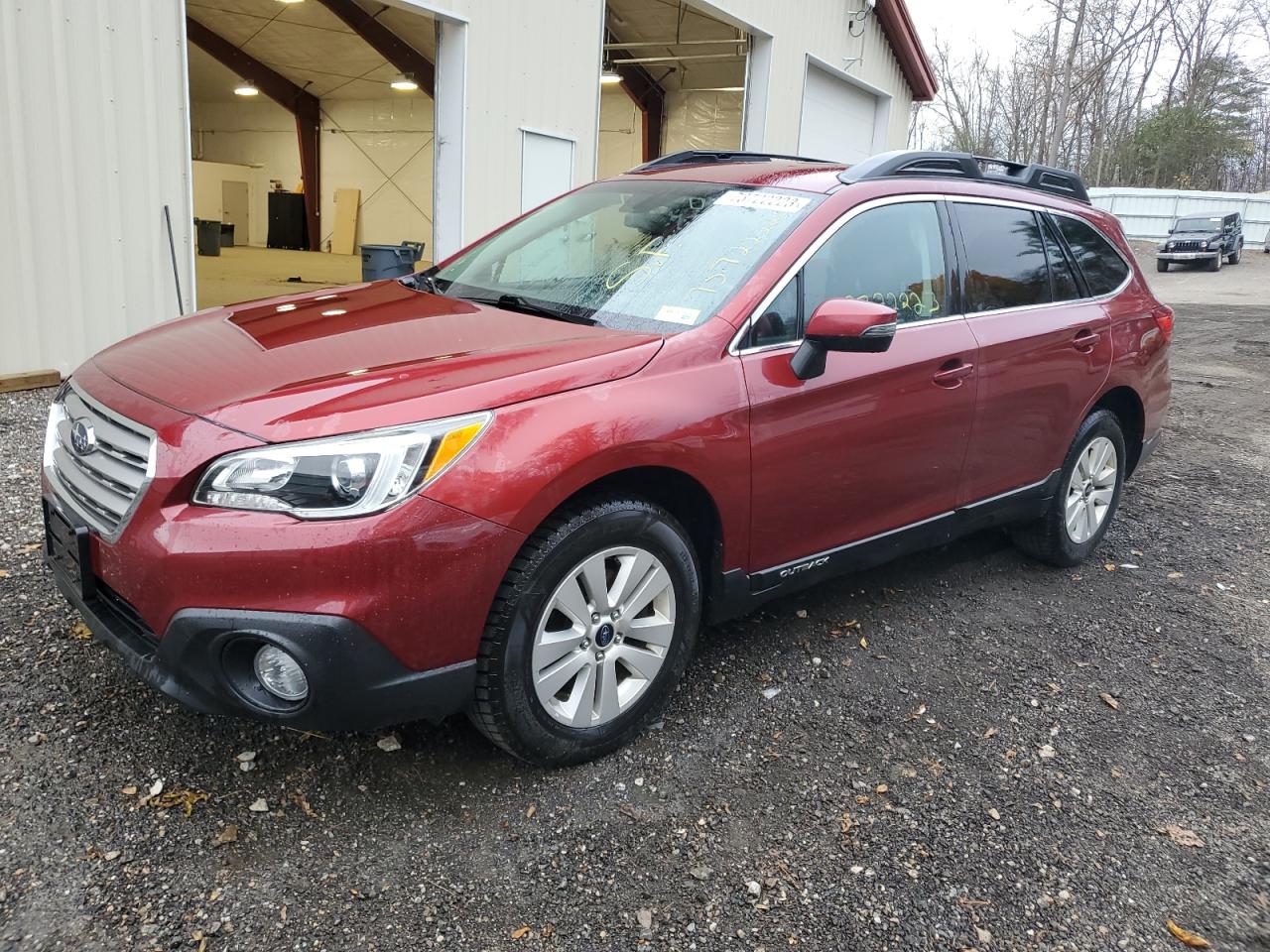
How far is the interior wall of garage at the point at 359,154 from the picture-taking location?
922 inches

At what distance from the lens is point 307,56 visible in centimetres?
2258

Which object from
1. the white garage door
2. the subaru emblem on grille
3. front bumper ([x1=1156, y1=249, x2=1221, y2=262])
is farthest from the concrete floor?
front bumper ([x1=1156, y1=249, x2=1221, y2=262])

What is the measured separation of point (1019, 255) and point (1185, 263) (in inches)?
1180

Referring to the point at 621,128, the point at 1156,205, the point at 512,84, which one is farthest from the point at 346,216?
the point at 1156,205

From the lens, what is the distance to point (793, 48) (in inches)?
595

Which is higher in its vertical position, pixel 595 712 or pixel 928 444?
pixel 928 444

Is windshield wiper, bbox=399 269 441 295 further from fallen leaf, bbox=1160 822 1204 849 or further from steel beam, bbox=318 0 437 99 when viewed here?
steel beam, bbox=318 0 437 99

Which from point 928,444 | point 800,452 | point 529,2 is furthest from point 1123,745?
point 529,2

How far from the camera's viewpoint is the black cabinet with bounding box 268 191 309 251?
2547 cm

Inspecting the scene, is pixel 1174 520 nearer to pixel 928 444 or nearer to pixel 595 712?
pixel 928 444

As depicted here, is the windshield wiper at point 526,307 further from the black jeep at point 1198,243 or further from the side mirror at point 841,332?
the black jeep at point 1198,243

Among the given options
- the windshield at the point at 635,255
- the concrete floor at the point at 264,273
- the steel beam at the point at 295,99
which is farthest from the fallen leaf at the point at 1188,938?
the steel beam at the point at 295,99

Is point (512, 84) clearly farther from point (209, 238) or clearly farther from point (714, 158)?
point (209, 238)

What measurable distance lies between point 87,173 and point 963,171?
5875mm
